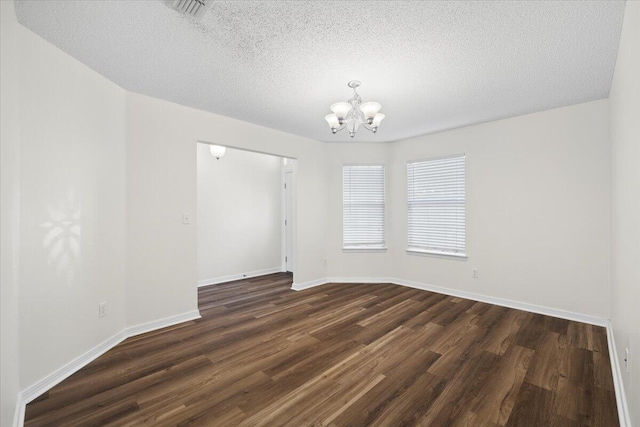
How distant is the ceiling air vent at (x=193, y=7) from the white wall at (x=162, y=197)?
1.67 m

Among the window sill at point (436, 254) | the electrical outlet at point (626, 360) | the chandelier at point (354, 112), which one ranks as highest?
the chandelier at point (354, 112)

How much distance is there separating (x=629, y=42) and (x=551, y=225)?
2356mm

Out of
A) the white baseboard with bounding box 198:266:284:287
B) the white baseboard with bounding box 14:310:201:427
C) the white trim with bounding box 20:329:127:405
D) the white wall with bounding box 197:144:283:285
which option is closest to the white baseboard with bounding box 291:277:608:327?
the white baseboard with bounding box 198:266:284:287

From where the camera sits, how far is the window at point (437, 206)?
4.14 m

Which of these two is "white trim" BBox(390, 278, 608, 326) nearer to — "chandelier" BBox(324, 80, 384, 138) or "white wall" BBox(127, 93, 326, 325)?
"chandelier" BBox(324, 80, 384, 138)

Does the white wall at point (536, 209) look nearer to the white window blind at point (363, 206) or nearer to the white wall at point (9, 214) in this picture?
the white window blind at point (363, 206)

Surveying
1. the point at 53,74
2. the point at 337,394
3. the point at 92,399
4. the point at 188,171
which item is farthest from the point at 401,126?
the point at 92,399

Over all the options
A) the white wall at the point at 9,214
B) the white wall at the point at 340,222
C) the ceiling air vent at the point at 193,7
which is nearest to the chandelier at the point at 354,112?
the ceiling air vent at the point at 193,7

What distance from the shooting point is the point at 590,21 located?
176 cm

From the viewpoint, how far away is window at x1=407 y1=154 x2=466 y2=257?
4145 mm

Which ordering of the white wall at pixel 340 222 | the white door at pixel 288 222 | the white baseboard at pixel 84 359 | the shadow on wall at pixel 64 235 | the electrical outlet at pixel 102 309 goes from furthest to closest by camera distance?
the white door at pixel 288 222 → the white wall at pixel 340 222 → the electrical outlet at pixel 102 309 → the shadow on wall at pixel 64 235 → the white baseboard at pixel 84 359

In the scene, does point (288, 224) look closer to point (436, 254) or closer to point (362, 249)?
point (362, 249)

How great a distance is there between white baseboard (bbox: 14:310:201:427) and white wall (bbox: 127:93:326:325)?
3.1 inches

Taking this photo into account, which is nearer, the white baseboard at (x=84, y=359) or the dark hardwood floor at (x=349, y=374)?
the dark hardwood floor at (x=349, y=374)
